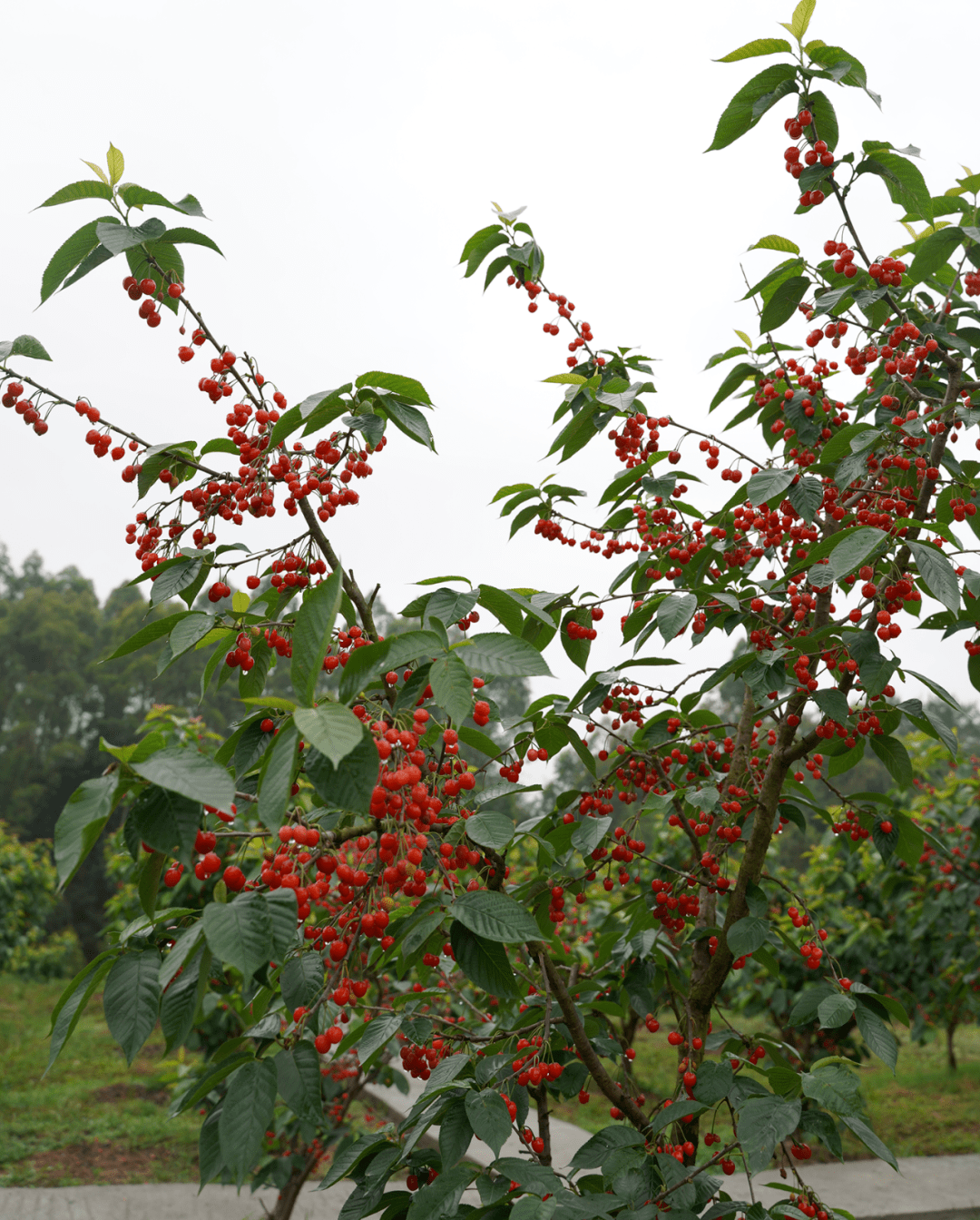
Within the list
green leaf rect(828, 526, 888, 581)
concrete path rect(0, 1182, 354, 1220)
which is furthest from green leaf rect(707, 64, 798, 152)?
concrete path rect(0, 1182, 354, 1220)

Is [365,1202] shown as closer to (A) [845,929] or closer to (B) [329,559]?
(B) [329,559]

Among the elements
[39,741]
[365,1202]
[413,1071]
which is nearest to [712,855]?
[413,1071]

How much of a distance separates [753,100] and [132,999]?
1.79m

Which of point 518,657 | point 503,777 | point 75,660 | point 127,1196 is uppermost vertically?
point 75,660

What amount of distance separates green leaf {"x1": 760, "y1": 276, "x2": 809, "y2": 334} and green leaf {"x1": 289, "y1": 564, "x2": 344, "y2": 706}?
56.5 inches

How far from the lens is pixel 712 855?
2.11m

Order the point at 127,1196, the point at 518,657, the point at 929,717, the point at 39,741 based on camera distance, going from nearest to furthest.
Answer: the point at 518,657
the point at 929,717
the point at 127,1196
the point at 39,741

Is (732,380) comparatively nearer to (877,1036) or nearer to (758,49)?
(758,49)

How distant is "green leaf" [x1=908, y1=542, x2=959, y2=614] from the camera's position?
147 centimetres

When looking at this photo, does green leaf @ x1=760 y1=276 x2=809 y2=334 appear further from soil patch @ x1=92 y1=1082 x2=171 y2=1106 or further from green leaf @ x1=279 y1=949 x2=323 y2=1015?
soil patch @ x1=92 y1=1082 x2=171 y2=1106

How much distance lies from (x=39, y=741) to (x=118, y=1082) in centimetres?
2139

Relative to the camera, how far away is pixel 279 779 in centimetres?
90

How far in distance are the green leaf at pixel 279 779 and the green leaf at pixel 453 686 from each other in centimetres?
20

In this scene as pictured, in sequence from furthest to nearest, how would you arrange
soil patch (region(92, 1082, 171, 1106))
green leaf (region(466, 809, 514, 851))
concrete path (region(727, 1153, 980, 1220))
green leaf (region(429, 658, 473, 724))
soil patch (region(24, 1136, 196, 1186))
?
soil patch (region(92, 1082, 171, 1106)) < soil patch (region(24, 1136, 196, 1186)) < concrete path (region(727, 1153, 980, 1220)) < green leaf (region(466, 809, 514, 851)) < green leaf (region(429, 658, 473, 724))
